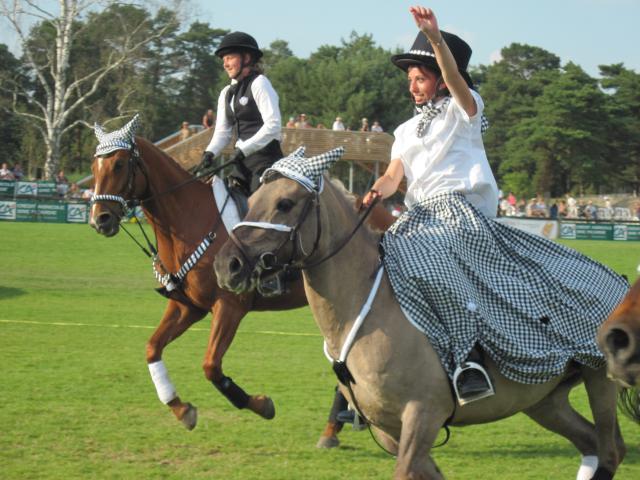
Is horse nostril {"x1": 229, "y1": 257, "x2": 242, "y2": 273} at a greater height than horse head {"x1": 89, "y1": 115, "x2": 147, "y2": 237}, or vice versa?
horse nostril {"x1": 229, "y1": 257, "x2": 242, "y2": 273}

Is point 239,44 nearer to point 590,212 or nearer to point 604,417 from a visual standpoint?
point 604,417

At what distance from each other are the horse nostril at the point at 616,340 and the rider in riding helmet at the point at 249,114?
544 centimetres

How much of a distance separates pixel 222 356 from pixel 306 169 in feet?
10.1

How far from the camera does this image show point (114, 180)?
26.7 feet

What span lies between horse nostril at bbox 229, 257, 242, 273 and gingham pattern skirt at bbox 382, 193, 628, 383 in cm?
104

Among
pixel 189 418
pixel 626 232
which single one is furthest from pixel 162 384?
pixel 626 232

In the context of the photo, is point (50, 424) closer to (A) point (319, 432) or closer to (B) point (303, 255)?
(A) point (319, 432)

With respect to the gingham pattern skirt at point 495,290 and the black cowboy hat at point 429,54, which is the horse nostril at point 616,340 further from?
the black cowboy hat at point 429,54

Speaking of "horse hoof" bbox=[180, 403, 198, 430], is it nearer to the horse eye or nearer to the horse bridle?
the horse bridle

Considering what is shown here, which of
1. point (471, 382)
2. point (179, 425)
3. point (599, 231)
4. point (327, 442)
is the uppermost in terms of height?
point (471, 382)

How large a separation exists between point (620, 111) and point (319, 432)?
7907 cm

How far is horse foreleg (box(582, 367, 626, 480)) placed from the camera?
19.9 ft

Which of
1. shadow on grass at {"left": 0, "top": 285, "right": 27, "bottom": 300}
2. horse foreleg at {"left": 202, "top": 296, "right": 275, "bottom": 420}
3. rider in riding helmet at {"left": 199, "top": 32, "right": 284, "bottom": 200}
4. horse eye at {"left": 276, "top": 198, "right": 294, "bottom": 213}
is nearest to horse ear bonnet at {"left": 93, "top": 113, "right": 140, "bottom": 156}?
rider in riding helmet at {"left": 199, "top": 32, "right": 284, "bottom": 200}

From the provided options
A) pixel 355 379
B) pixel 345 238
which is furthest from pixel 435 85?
pixel 355 379
